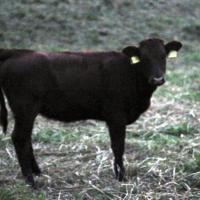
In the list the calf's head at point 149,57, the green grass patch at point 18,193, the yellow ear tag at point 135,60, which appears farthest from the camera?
the yellow ear tag at point 135,60

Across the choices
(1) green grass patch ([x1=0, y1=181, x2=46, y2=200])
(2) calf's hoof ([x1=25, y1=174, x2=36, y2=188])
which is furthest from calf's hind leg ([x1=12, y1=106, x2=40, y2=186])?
(1) green grass patch ([x1=0, y1=181, x2=46, y2=200])

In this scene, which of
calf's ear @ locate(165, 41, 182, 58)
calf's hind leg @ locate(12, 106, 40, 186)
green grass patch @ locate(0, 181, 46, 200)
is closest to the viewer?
green grass patch @ locate(0, 181, 46, 200)

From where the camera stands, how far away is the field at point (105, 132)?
602 cm

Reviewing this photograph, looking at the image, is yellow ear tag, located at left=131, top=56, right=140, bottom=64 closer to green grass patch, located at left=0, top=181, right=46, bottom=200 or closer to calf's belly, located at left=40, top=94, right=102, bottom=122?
calf's belly, located at left=40, top=94, right=102, bottom=122

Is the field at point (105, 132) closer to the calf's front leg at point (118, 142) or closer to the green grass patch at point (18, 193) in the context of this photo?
the green grass patch at point (18, 193)

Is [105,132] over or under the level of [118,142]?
under

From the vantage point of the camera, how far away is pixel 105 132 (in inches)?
321

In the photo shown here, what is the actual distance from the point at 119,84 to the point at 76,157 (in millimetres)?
1159

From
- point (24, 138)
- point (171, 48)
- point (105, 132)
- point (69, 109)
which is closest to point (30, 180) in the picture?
point (24, 138)

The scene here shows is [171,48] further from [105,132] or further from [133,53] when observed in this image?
[105,132]

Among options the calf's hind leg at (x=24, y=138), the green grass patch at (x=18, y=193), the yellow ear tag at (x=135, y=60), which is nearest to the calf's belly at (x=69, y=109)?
the calf's hind leg at (x=24, y=138)

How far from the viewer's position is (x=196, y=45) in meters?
14.3

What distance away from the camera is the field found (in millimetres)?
6023

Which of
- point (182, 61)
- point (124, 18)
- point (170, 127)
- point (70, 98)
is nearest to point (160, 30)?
point (124, 18)
